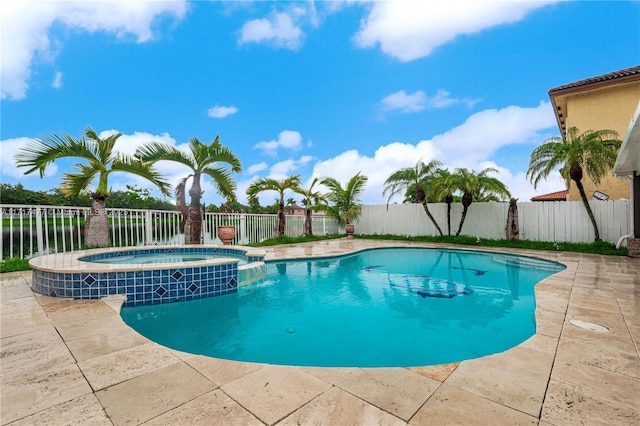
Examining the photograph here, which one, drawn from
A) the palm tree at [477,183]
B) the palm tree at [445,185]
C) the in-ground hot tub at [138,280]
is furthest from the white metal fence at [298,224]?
the in-ground hot tub at [138,280]

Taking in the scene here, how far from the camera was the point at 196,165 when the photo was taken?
9.16 metres

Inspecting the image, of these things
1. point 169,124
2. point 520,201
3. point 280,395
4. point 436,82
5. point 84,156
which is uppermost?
point 436,82

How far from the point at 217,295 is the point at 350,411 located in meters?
3.61

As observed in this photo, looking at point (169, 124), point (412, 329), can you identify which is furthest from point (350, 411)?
point (169, 124)

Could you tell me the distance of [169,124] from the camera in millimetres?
13742

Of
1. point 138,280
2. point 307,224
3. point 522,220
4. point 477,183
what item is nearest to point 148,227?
point 138,280

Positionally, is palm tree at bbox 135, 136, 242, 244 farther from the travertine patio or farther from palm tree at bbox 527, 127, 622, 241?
palm tree at bbox 527, 127, 622, 241

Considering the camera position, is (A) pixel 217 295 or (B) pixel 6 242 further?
(B) pixel 6 242

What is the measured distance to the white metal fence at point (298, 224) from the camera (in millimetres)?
6574

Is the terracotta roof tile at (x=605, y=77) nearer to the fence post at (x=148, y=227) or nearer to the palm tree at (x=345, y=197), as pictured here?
the palm tree at (x=345, y=197)

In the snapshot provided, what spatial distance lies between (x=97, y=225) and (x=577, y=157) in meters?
14.2

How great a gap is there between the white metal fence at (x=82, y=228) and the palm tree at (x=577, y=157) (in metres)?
10.3

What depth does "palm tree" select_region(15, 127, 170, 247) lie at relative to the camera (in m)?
6.98

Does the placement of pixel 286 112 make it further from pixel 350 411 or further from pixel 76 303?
pixel 350 411
